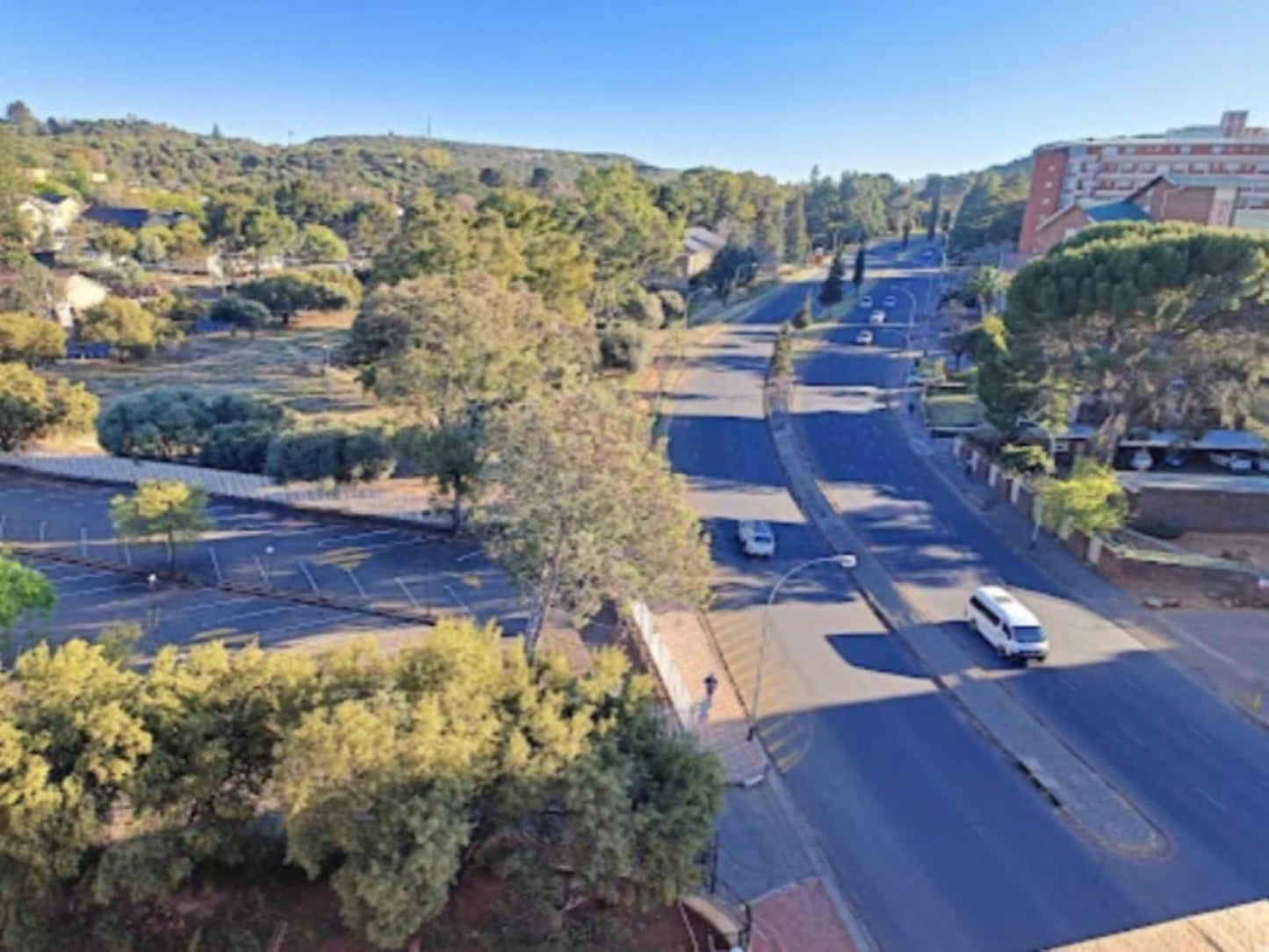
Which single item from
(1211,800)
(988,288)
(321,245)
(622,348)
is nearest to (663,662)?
(1211,800)

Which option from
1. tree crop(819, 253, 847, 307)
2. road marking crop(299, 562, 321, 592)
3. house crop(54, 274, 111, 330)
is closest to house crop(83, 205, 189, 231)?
house crop(54, 274, 111, 330)

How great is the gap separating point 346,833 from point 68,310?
64699mm

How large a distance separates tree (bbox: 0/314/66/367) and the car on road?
1654 inches

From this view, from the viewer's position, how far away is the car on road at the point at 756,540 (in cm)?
2980

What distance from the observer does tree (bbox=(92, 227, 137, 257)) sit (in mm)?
84438

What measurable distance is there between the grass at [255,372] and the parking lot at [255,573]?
1255cm

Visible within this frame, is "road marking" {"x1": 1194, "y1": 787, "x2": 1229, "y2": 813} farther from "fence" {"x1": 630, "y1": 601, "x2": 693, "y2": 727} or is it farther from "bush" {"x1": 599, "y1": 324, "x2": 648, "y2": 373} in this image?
"bush" {"x1": 599, "y1": 324, "x2": 648, "y2": 373}

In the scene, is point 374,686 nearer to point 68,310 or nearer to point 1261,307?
point 1261,307

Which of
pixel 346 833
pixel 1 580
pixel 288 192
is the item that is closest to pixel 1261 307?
pixel 346 833

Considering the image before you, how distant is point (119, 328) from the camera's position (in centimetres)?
5256

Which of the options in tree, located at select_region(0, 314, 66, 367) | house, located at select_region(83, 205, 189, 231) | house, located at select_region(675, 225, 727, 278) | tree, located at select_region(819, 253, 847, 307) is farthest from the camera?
house, located at select_region(83, 205, 189, 231)

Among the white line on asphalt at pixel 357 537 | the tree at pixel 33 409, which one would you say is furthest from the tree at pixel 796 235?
the white line on asphalt at pixel 357 537

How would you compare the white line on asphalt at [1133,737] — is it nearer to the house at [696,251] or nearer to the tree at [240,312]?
the tree at [240,312]

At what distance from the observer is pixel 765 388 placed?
54938 mm
